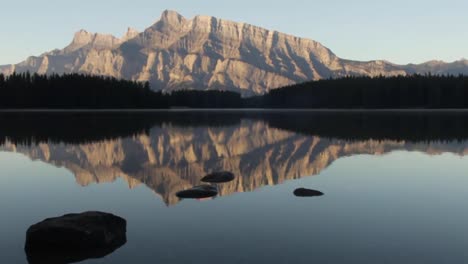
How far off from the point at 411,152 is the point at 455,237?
36148mm

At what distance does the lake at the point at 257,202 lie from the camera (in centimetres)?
1680

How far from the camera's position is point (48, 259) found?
15.7m

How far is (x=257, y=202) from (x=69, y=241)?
40.5ft

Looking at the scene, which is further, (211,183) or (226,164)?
(226,164)

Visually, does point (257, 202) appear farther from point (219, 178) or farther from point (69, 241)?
point (69, 241)

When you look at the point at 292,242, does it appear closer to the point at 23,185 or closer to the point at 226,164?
the point at 23,185

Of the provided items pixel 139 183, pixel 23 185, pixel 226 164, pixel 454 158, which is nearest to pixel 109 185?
pixel 139 183

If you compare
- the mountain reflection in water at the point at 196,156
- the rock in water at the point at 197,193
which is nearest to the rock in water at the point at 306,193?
the mountain reflection in water at the point at 196,156

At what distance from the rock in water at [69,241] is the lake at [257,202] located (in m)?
0.59

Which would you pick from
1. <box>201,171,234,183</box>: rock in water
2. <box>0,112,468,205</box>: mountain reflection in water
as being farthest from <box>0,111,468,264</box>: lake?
<box>201,171,234,183</box>: rock in water

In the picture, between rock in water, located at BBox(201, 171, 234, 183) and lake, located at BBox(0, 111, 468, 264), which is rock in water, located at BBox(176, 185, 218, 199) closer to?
lake, located at BBox(0, 111, 468, 264)

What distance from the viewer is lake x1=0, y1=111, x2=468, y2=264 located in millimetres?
16797

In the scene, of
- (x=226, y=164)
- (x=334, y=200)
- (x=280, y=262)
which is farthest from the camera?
(x=226, y=164)

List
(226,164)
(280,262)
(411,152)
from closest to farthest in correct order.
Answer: (280,262)
(226,164)
(411,152)
